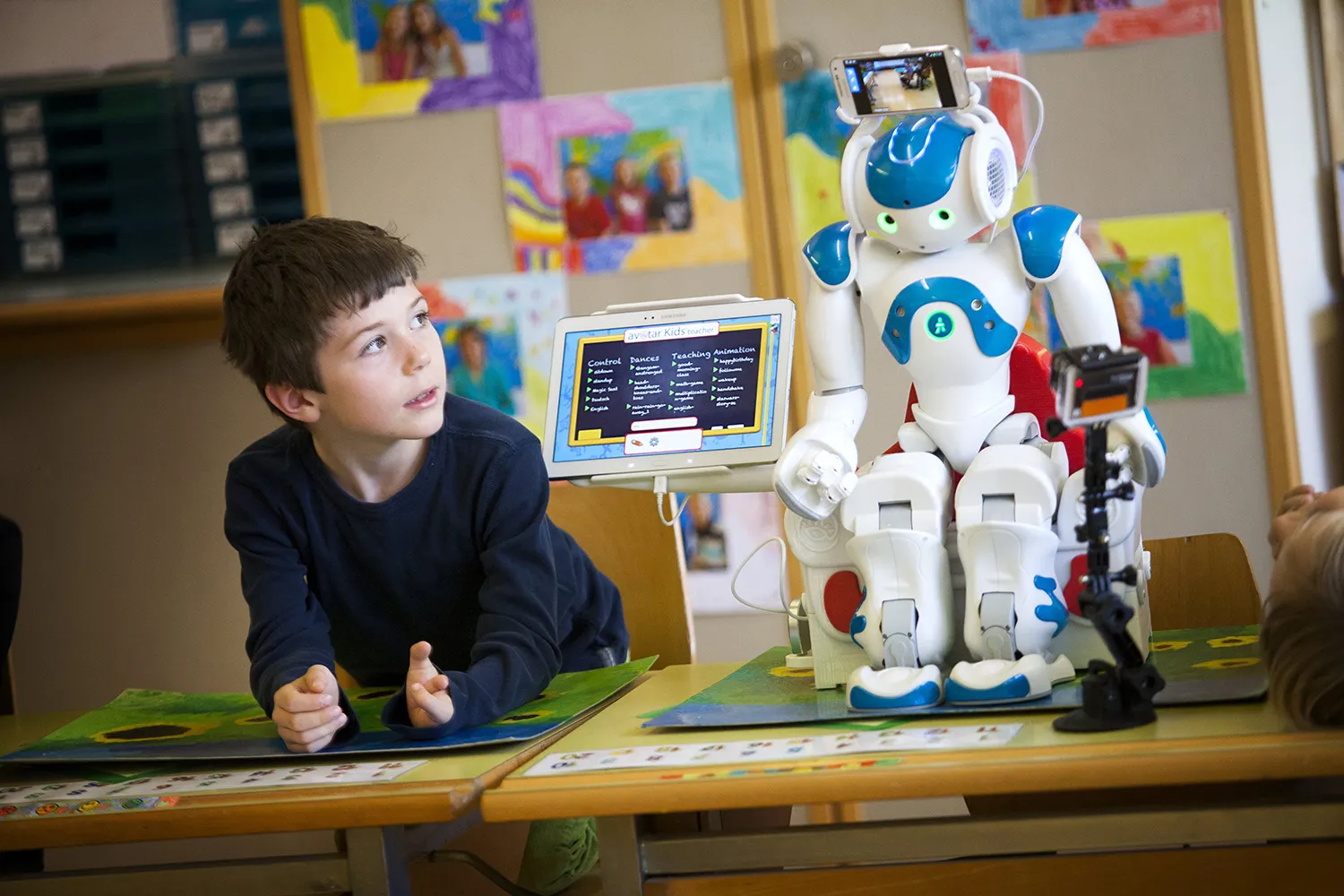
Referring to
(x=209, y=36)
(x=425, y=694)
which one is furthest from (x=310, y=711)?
(x=209, y=36)

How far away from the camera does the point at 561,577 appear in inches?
59.4

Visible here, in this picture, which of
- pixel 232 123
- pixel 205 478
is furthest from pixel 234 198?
pixel 205 478

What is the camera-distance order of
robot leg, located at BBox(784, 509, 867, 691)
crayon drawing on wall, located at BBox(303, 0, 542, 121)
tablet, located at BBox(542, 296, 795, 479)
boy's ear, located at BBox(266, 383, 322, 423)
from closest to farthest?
robot leg, located at BBox(784, 509, 867, 691) < boy's ear, located at BBox(266, 383, 322, 423) < tablet, located at BBox(542, 296, 795, 479) < crayon drawing on wall, located at BBox(303, 0, 542, 121)

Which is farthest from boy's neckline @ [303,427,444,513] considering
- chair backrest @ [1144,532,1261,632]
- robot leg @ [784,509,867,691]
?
chair backrest @ [1144,532,1261,632]

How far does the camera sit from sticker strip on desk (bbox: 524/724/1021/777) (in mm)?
981

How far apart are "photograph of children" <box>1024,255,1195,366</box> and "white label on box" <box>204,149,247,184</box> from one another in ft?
5.14

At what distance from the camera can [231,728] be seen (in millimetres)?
1345

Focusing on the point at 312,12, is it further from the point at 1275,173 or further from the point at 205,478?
the point at 1275,173

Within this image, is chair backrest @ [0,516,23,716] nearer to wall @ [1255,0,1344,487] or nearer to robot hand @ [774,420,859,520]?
robot hand @ [774,420,859,520]

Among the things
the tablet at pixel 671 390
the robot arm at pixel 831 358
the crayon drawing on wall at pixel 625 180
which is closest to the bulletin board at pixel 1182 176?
the crayon drawing on wall at pixel 625 180

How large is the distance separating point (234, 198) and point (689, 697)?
1866 millimetres

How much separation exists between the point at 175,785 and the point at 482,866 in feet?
1.02

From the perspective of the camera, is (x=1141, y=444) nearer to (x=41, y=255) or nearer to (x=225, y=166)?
(x=225, y=166)

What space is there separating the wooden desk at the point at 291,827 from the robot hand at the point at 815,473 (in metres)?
0.31
